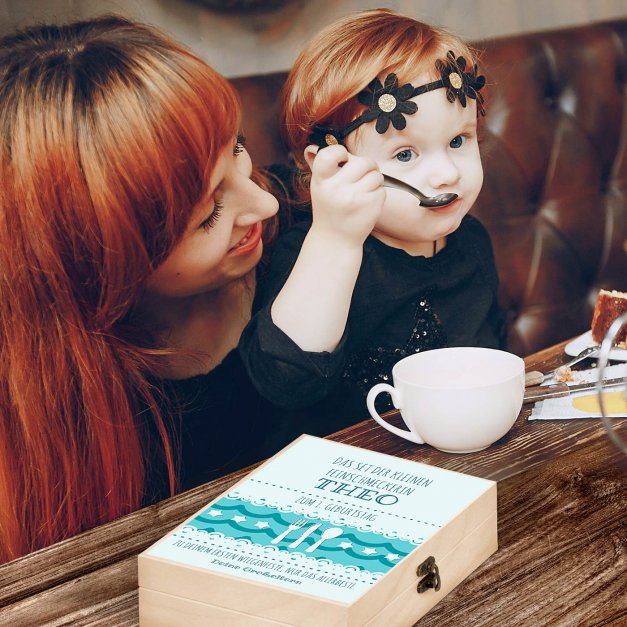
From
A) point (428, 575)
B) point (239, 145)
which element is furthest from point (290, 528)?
point (239, 145)

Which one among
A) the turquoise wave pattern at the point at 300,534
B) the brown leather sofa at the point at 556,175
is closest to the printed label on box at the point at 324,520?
the turquoise wave pattern at the point at 300,534

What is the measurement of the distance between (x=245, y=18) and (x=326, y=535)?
2.09 ft

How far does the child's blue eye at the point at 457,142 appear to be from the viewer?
3.48 ft

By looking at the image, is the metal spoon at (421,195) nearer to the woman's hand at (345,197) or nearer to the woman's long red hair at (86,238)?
the woman's hand at (345,197)

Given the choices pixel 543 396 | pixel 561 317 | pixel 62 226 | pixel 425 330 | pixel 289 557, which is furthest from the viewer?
pixel 561 317

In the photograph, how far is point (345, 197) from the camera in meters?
0.95

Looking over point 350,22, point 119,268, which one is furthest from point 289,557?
point 350,22

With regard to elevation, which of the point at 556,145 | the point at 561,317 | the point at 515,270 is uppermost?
the point at 556,145

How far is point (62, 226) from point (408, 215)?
417 mm

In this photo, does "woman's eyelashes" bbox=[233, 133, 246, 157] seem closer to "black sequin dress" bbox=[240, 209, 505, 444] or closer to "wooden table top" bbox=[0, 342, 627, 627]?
"black sequin dress" bbox=[240, 209, 505, 444]

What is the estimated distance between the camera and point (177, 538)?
699mm

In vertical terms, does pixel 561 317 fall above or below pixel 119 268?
below

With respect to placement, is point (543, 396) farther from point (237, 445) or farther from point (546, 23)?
point (546, 23)

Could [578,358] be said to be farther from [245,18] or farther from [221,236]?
[245,18]
